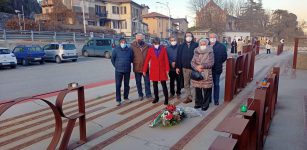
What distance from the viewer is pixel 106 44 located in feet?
77.6

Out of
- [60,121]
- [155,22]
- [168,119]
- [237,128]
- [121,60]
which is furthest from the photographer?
[155,22]

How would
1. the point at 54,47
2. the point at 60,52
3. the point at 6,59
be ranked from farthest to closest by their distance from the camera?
the point at 54,47
the point at 60,52
the point at 6,59

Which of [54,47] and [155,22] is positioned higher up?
[155,22]

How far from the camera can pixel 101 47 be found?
2381cm

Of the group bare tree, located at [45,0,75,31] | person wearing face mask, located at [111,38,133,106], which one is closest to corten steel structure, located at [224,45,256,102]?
person wearing face mask, located at [111,38,133,106]

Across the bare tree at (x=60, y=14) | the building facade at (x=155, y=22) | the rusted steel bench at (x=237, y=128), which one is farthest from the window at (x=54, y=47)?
the building facade at (x=155, y=22)

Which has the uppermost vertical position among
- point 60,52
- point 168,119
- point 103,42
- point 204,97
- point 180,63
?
point 103,42

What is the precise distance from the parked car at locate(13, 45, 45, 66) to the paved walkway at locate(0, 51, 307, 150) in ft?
41.2

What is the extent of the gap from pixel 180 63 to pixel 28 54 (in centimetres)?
1490

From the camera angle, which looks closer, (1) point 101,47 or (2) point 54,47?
(2) point 54,47

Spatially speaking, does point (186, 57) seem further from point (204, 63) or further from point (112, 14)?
point (112, 14)

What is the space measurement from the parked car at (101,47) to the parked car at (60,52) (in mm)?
3327

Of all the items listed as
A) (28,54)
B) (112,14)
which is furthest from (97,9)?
(28,54)

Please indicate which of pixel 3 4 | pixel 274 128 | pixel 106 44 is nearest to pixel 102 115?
pixel 274 128
